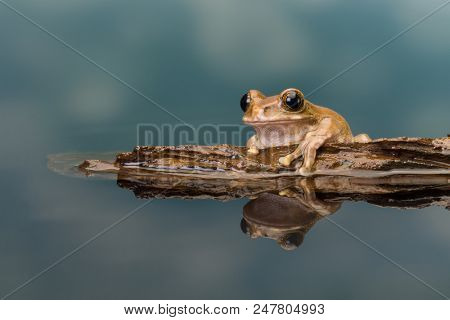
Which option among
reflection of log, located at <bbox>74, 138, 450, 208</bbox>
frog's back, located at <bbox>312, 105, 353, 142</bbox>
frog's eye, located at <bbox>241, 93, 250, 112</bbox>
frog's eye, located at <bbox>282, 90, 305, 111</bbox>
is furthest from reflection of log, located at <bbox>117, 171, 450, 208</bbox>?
frog's eye, located at <bbox>241, 93, 250, 112</bbox>

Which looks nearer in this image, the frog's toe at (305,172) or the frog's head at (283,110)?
the frog's toe at (305,172)

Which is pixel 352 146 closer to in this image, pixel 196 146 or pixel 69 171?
pixel 196 146

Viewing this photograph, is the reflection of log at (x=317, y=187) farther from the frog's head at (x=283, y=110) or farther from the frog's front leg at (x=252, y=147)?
the frog's head at (x=283, y=110)

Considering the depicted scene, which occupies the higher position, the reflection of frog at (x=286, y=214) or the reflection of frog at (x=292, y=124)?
the reflection of frog at (x=292, y=124)

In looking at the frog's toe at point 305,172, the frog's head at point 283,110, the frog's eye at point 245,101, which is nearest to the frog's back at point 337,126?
the frog's head at point 283,110

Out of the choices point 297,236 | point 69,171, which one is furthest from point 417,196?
point 69,171

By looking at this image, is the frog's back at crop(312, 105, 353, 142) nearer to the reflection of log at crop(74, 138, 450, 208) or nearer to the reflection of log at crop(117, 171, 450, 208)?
the reflection of log at crop(74, 138, 450, 208)
